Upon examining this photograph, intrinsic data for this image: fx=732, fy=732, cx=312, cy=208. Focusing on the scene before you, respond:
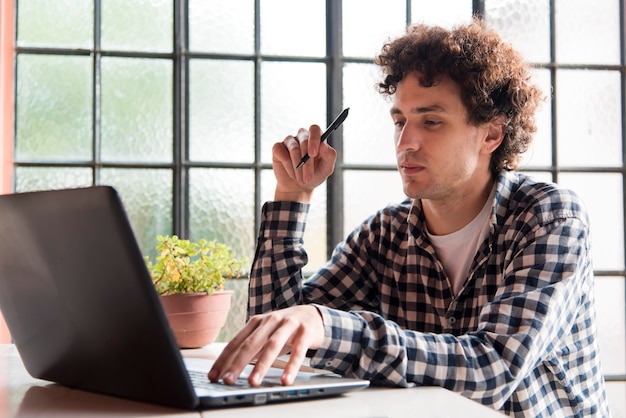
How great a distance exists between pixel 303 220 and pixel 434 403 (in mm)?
847

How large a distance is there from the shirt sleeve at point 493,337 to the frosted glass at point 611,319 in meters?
1.69

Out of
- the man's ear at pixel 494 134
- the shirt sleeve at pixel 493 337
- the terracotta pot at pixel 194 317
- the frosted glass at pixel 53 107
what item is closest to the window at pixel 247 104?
the frosted glass at pixel 53 107

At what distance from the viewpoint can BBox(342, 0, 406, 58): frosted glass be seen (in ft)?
8.93

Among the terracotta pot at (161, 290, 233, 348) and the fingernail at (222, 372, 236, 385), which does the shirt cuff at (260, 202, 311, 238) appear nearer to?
the terracotta pot at (161, 290, 233, 348)

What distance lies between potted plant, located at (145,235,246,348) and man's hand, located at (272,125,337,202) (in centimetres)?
49

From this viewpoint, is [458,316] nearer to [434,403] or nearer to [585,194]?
[434,403]

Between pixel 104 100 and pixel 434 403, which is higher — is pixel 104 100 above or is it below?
above

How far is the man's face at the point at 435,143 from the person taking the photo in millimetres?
1651

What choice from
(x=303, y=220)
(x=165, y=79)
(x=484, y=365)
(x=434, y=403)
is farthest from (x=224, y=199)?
(x=434, y=403)

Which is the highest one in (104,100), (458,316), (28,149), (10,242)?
(104,100)

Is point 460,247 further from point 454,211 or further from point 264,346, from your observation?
point 264,346

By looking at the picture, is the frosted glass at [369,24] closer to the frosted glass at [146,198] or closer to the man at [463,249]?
the man at [463,249]

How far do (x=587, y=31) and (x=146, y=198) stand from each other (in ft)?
5.94

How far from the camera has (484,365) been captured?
1.00m
